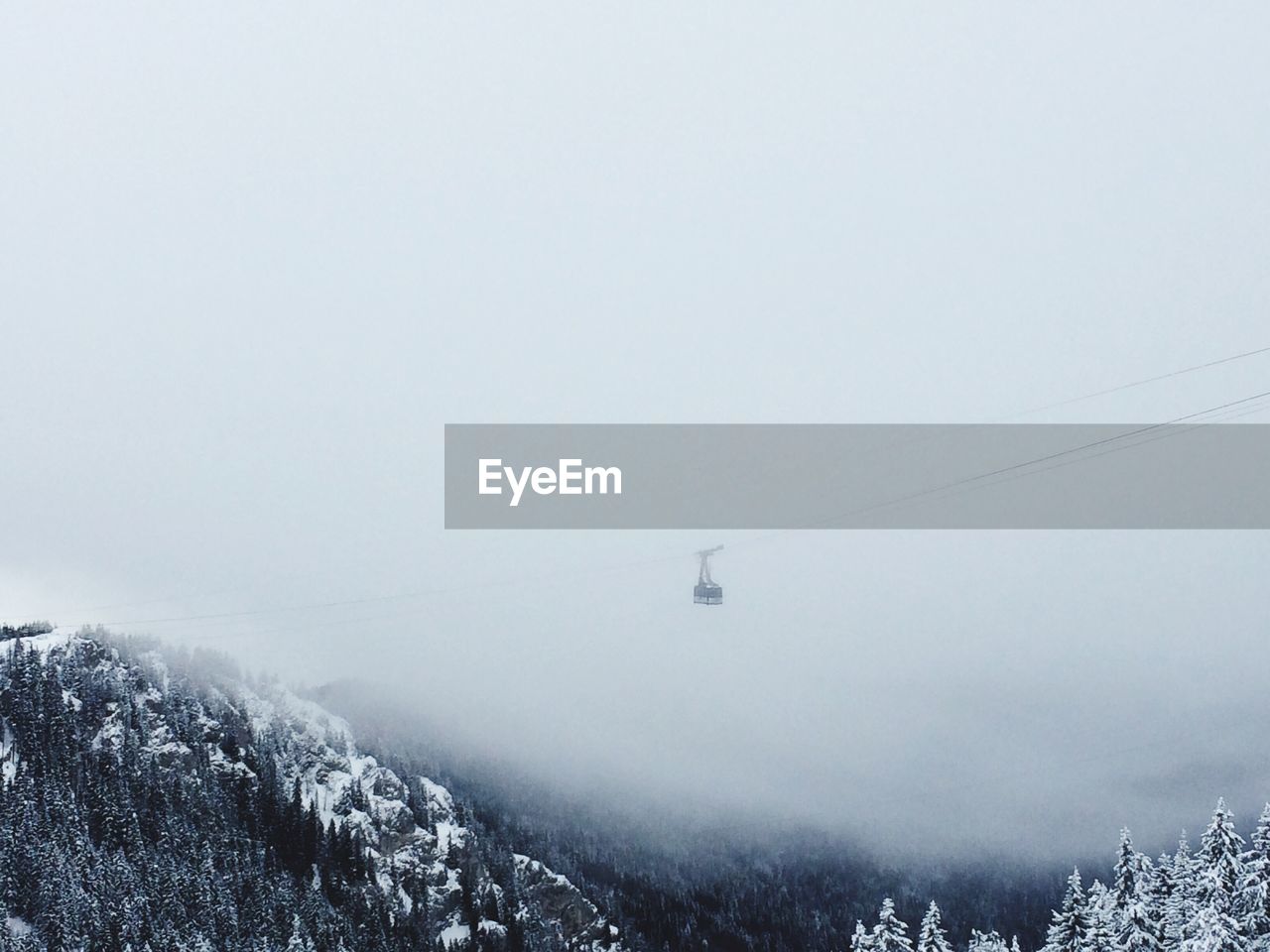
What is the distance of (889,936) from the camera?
232 ft

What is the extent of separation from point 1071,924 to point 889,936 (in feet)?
48.3

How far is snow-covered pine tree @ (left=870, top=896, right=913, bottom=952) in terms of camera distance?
70688mm

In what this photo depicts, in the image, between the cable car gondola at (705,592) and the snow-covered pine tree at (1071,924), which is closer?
the cable car gondola at (705,592)

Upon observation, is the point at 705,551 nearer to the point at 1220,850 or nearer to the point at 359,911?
the point at 1220,850

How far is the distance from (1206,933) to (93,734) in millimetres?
210785

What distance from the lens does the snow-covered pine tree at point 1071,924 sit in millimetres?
71006

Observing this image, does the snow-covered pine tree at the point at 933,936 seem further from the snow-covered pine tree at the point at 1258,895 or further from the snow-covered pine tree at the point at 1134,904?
the snow-covered pine tree at the point at 1258,895

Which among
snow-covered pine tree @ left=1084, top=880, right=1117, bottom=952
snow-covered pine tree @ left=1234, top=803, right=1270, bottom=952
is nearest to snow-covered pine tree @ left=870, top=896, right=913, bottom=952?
snow-covered pine tree @ left=1084, top=880, right=1117, bottom=952

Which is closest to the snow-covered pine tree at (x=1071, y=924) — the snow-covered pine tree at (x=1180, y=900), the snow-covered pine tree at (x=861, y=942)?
the snow-covered pine tree at (x=1180, y=900)

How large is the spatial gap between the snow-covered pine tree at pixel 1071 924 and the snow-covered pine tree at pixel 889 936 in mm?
11495

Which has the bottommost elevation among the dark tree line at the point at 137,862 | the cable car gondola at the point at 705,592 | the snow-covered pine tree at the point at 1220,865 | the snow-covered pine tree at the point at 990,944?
the dark tree line at the point at 137,862

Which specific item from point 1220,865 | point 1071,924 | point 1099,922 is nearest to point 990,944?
point 1071,924

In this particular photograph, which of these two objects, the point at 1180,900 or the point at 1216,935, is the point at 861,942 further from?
the point at 1216,935

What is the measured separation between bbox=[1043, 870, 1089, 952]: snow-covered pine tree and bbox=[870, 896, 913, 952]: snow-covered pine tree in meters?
11.5
